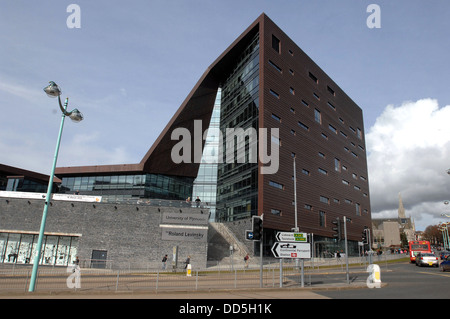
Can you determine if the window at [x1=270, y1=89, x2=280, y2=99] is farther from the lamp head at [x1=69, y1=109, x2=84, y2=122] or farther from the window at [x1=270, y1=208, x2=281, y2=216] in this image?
the lamp head at [x1=69, y1=109, x2=84, y2=122]

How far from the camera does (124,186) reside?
162 ft

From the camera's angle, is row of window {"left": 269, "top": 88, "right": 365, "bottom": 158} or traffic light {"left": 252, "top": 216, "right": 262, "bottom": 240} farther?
row of window {"left": 269, "top": 88, "right": 365, "bottom": 158}

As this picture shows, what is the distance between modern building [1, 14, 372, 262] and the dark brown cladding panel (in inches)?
7.1

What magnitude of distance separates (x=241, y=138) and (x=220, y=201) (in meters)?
11.5

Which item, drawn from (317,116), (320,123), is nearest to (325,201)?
(320,123)

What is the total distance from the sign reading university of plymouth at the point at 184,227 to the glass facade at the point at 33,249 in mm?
8739

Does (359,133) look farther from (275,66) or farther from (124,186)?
(124,186)

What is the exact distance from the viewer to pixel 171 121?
48.6m

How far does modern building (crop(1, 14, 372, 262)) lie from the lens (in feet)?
145

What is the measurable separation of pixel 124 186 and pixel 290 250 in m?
38.2

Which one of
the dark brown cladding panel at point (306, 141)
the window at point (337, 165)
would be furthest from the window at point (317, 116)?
the window at point (337, 165)

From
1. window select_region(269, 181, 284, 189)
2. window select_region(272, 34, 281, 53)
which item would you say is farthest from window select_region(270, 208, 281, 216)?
window select_region(272, 34, 281, 53)

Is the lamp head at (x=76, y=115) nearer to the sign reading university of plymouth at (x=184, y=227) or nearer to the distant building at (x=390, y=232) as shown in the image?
the sign reading university of plymouth at (x=184, y=227)

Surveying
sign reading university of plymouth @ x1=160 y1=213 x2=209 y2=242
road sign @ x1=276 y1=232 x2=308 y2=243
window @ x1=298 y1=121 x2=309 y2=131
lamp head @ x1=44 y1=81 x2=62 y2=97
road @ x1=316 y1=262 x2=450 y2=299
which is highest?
window @ x1=298 y1=121 x2=309 y2=131
